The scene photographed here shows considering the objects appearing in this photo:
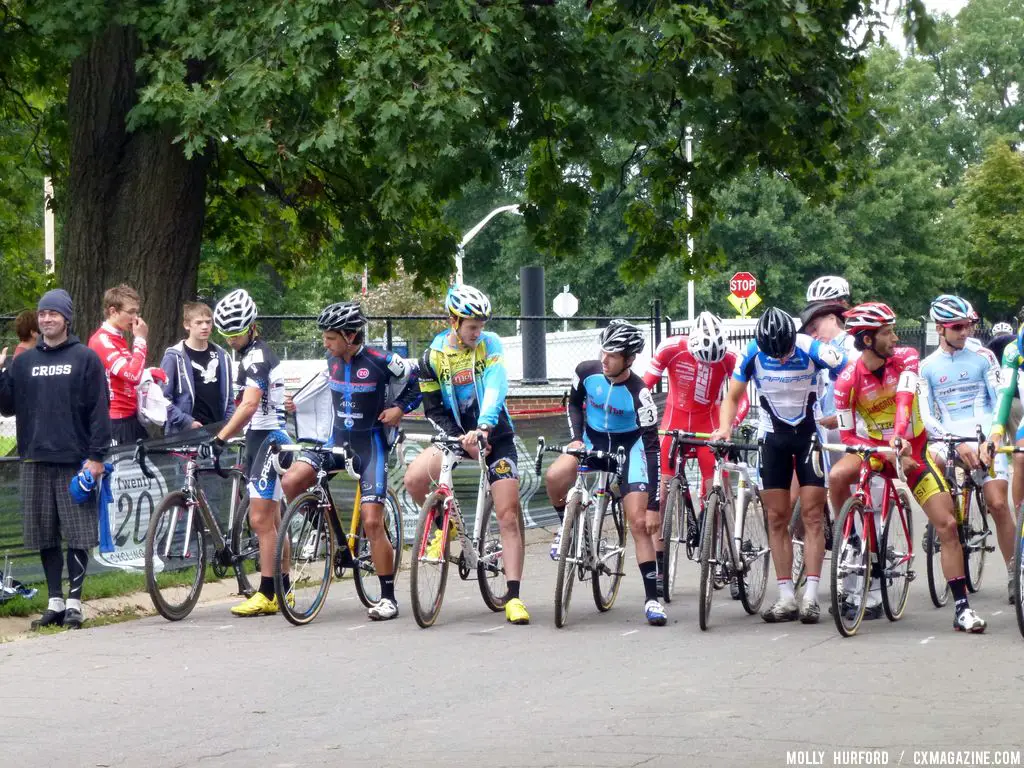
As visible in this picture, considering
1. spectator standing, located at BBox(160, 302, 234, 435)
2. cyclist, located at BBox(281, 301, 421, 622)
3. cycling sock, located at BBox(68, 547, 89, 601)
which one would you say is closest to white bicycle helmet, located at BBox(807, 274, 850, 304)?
cyclist, located at BBox(281, 301, 421, 622)

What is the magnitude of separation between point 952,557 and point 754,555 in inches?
53.3

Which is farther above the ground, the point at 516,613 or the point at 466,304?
the point at 466,304

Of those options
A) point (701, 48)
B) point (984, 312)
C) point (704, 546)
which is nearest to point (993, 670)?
point (704, 546)

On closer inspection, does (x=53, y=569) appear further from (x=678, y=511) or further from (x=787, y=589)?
(x=787, y=589)

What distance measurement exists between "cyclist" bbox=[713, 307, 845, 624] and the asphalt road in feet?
1.35

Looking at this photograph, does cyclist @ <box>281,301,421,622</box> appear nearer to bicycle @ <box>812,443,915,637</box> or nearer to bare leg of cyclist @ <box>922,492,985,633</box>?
bicycle @ <box>812,443,915,637</box>

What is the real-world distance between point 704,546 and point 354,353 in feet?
8.18

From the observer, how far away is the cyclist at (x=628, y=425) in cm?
1039

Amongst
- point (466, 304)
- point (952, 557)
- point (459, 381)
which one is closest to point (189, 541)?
point (459, 381)

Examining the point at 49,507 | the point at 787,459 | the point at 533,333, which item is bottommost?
the point at 49,507

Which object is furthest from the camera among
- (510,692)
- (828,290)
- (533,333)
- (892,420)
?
(533,333)

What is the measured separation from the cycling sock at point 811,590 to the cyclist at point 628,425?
2.90 ft

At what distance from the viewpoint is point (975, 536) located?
1148 centimetres

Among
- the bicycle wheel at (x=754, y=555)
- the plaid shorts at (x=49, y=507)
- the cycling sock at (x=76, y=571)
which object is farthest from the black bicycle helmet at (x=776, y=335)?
the cycling sock at (x=76, y=571)
